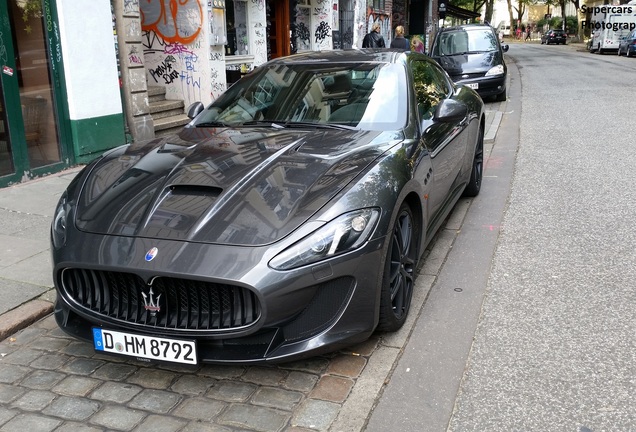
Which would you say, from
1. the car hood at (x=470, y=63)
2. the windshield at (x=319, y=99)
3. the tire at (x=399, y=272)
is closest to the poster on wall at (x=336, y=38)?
the car hood at (x=470, y=63)

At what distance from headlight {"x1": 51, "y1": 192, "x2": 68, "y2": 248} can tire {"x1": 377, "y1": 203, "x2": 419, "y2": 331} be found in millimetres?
1700

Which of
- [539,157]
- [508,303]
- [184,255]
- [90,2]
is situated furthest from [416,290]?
[90,2]

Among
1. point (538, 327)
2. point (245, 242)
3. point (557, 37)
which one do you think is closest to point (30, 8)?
point (245, 242)

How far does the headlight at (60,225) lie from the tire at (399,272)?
1700mm

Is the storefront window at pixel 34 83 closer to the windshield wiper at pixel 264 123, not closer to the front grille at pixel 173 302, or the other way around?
the windshield wiper at pixel 264 123

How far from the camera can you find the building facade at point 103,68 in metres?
6.83

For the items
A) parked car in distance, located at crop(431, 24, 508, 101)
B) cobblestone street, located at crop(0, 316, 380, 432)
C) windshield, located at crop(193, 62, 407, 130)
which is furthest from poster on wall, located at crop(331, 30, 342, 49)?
cobblestone street, located at crop(0, 316, 380, 432)

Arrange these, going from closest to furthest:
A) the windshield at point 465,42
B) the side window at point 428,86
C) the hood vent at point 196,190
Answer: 1. the hood vent at point 196,190
2. the side window at point 428,86
3. the windshield at point 465,42

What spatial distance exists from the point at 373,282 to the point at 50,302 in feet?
7.47

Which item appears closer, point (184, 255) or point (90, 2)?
point (184, 255)

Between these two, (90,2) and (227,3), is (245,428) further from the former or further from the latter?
(227,3)

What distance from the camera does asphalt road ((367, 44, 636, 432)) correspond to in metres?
2.91

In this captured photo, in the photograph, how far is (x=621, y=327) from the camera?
368cm

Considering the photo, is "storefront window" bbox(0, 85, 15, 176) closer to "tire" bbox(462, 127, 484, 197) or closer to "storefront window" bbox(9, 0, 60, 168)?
"storefront window" bbox(9, 0, 60, 168)
